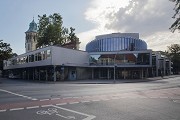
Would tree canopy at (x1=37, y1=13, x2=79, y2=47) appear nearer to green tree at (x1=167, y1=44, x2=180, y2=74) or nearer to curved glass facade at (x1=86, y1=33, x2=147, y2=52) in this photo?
curved glass facade at (x1=86, y1=33, x2=147, y2=52)

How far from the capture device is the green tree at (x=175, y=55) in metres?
115

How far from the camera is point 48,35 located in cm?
7275

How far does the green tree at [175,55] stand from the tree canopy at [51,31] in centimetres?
5415

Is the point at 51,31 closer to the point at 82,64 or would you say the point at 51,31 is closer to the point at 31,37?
the point at 82,64

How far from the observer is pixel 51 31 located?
7256cm

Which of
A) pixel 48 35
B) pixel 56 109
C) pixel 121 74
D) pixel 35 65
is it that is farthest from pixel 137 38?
pixel 56 109

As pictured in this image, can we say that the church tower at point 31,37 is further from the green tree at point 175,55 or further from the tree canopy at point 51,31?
the green tree at point 175,55

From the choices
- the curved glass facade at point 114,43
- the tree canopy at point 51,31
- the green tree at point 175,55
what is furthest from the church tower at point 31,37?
the green tree at point 175,55

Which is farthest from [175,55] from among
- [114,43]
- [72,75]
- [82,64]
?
[72,75]

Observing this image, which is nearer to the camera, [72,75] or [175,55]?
[72,75]

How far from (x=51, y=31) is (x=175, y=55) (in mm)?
62588

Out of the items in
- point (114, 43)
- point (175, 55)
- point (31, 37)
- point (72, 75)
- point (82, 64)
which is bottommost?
point (72, 75)

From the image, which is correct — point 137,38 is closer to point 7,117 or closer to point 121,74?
point 121,74

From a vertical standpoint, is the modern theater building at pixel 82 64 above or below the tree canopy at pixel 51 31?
below
